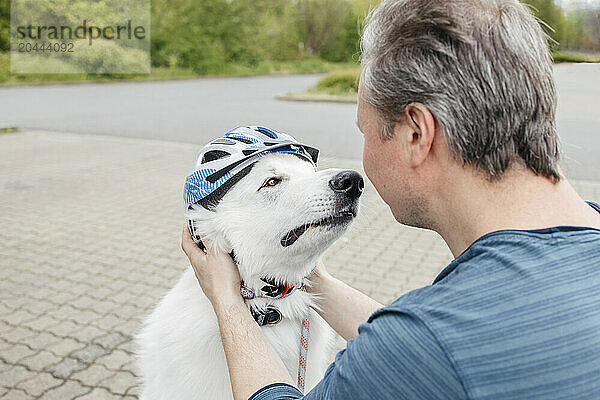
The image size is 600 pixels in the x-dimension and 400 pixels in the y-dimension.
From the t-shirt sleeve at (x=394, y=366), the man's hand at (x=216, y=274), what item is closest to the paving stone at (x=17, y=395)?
the man's hand at (x=216, y=274)

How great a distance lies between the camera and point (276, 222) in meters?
2.11

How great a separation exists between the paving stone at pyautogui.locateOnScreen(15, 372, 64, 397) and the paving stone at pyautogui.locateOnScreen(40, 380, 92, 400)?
5cm

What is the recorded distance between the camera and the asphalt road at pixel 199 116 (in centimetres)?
1151

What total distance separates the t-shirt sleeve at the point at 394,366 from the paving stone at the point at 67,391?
2.71 m

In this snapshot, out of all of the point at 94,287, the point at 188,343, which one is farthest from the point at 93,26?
the point at 188,343

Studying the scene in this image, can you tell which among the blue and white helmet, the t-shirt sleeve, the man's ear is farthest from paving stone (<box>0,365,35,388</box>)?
the man's ear

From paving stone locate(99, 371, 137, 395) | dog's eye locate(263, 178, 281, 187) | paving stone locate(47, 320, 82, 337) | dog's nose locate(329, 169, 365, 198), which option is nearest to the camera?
dog's nose locate(329, 169, 365, 198)

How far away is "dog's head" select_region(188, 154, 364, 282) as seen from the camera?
79.5 inches

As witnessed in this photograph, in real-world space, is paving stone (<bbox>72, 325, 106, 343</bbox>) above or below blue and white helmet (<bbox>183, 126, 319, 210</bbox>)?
below

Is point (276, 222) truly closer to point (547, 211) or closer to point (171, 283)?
point (547, 211)

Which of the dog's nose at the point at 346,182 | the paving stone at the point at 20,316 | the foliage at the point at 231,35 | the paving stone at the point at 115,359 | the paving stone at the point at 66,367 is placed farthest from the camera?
the foliage at the point at 231,35

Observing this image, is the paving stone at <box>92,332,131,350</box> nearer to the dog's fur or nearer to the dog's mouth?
the dog's fur

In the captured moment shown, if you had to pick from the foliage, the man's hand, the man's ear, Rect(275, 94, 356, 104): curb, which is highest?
the foliage

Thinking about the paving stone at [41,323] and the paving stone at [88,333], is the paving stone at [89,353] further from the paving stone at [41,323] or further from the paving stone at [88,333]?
the paving stone at [41,323]
